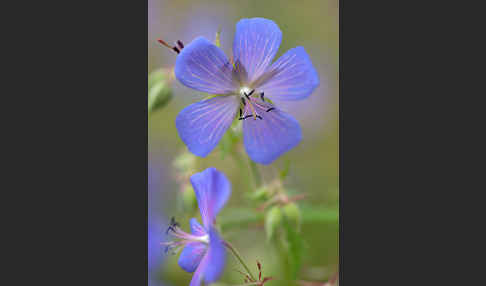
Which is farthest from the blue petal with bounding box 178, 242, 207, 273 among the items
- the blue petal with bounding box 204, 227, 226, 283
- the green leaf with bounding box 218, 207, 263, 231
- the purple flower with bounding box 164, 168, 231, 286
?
the green leaf with bounding box 218, 207, 263, 231

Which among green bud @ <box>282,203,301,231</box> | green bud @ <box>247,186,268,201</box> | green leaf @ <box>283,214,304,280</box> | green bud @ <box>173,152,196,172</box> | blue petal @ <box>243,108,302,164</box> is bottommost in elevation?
green leaf @ <box>283,214,304,280</box>

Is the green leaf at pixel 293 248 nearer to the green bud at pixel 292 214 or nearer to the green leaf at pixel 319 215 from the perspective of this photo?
the green bud at pixel 292 214

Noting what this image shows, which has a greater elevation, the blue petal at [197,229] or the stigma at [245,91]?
the stigma at [245,91]

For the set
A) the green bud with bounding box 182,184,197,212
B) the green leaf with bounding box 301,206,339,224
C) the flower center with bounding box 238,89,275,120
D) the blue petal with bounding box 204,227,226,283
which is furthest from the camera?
the green leaf with bounding box 301,206,339,224

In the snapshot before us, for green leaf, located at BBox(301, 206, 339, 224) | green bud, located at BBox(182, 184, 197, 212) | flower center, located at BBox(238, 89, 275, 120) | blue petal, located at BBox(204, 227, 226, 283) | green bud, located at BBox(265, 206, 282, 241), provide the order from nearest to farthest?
blue petal, located at BBox(204, 227, 226, 283) → flower center, located at BBox(238, 89, 275, 120) → green bud, located at BBox(265, 206, 282, 241) → green bud, located at BBox(182, 184, 197, 212) → green leaf, located at BBox(301, 206, 339, 224)

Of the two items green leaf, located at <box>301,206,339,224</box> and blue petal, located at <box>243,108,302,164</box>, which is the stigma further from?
green leaf, located at <box>301,206,339,224</box>

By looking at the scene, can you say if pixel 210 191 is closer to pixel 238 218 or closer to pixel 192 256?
pixel 192 256

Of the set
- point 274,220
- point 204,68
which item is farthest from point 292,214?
point 204,68

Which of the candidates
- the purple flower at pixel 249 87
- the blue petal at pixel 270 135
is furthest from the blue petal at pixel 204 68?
the blue petal at pixel 270 135

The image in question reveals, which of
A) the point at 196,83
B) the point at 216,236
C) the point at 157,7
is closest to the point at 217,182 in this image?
the point at 216,236
